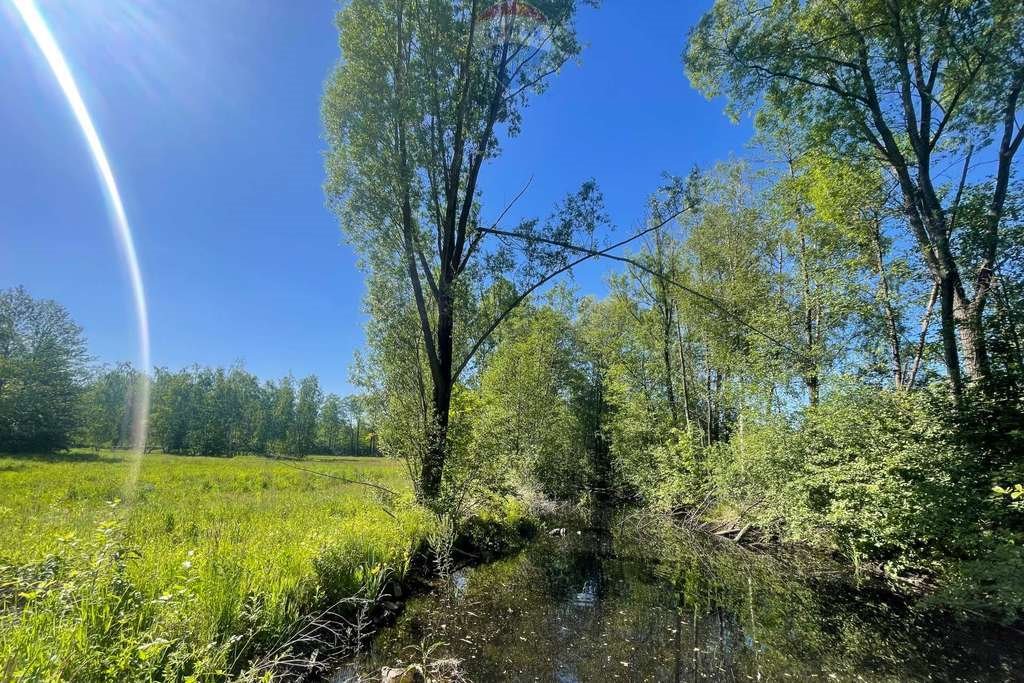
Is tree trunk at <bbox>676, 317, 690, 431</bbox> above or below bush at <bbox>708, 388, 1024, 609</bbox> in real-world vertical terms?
above

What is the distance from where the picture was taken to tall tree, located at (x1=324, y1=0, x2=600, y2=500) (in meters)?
9.91

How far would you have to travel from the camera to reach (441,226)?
11172mm

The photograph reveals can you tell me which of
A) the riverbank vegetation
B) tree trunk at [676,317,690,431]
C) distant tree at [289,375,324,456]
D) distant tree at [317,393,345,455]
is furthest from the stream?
distant tree at [317,393,345,455]

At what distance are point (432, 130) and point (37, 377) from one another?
46045 mm

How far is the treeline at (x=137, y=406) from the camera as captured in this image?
33.0 m

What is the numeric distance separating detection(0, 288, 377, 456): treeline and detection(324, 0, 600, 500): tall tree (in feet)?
13.6

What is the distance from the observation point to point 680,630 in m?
6.78

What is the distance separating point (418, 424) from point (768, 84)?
1265 cm

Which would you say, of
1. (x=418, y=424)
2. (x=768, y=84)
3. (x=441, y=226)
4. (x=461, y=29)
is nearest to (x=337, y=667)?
(x=418, y=424)

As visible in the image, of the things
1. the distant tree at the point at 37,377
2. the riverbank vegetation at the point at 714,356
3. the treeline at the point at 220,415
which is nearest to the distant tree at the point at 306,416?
the treeline at the point at 220,415

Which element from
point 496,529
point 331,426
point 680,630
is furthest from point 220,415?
point 680,630

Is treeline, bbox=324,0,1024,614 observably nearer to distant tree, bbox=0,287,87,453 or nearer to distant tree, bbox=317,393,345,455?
distant tree, bbox=0,287,87,453

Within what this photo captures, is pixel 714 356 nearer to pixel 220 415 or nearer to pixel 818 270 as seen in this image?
pixel 818 270

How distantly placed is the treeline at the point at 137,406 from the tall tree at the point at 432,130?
416 centimetres
